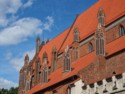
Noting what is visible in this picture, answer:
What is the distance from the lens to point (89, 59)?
27625 millimetres

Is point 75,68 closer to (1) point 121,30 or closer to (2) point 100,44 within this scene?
(2) point 100,44

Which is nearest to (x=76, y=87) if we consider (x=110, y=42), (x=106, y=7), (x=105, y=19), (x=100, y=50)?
(x=100, y=50)

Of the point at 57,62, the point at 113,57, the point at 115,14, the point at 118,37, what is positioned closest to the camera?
the point at 113,57

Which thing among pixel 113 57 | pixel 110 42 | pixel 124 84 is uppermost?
pixel 110 42

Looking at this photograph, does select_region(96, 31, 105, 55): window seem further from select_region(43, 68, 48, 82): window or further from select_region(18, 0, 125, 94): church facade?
select_region(43, 68, 48, 82): window

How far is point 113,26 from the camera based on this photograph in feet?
90.7

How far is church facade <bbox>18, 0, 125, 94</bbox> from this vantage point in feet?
72.1

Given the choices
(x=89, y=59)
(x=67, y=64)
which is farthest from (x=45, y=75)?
(x=89, y=59)

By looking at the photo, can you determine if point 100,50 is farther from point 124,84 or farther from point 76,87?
point 124,84

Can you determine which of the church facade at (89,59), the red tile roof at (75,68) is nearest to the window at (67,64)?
the church facade at (89,59)

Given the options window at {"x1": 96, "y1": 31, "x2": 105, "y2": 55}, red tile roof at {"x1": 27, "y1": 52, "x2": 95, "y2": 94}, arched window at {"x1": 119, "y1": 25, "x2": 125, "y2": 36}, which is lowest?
red tile roof at {"x1": 27, "y1": 52, "x2": 95, "y2": 94}

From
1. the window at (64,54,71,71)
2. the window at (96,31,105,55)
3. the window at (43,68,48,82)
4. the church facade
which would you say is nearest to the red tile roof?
the church facade

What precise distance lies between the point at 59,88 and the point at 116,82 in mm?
10569

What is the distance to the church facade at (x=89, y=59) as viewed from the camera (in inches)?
866
